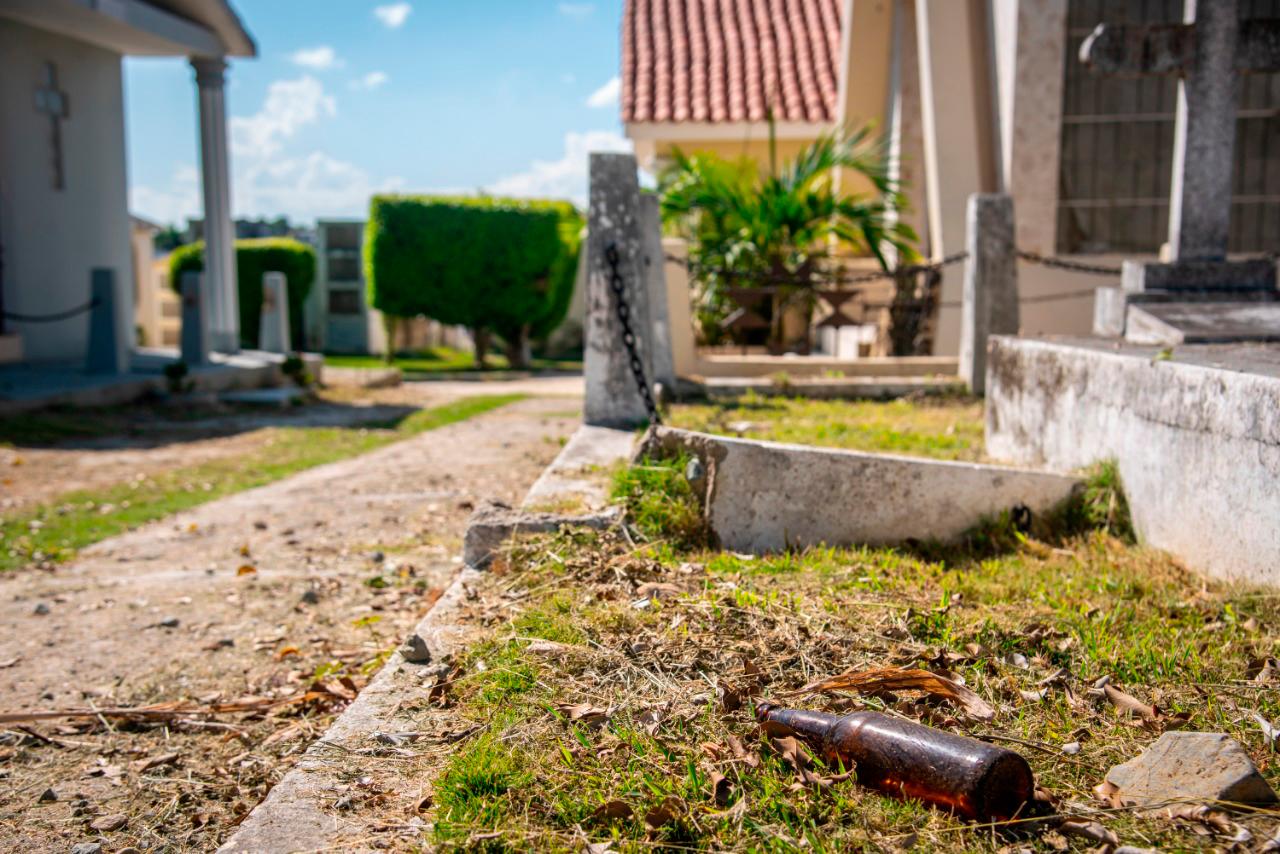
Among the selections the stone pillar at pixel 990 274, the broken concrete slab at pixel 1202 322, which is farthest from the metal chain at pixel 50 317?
the broken concrete slab at pixel 1202 322

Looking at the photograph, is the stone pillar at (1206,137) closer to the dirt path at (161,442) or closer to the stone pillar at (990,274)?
the stone pillar at (990,274)

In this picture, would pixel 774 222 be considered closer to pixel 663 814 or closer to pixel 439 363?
pixel 663 814

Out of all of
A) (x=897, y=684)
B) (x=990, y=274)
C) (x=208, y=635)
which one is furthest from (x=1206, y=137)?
(x=208, y=635)

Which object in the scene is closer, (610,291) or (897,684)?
(897,684)

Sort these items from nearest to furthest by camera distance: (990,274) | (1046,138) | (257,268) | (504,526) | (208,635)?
(504,526)
(208,635)
(990,274)
(1046,138)
(257,268)

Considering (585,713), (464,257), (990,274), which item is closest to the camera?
(585,713)

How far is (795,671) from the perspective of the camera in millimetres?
2617

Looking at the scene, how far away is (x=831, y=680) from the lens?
2514mm

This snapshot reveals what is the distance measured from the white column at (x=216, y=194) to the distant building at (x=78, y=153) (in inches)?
0.5

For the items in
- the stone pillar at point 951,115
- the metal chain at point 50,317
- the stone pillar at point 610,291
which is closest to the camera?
the stone pillar at point 610,291

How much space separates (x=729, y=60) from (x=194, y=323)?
8.63 metres

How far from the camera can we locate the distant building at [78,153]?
1255cm

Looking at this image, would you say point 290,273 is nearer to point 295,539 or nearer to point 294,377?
point 294,377

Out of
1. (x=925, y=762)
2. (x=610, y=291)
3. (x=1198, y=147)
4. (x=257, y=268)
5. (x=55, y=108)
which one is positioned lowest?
(x=925, y=762)
